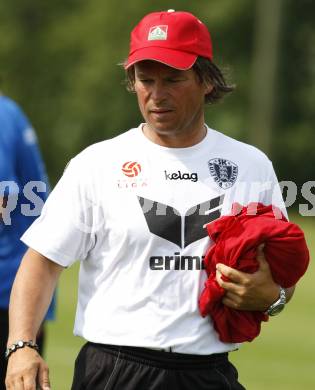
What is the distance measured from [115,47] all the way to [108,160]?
3512 centimetres

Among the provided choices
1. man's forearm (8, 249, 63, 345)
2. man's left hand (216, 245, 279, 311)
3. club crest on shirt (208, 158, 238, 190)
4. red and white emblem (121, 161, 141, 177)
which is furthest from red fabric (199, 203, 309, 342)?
man's forearm (8, 249, 63, 345)

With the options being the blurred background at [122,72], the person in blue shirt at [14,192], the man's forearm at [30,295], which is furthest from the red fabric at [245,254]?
→ the blurred background at [122,72]

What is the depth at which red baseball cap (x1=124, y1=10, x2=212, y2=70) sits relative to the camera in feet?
15.6

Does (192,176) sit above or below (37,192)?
above

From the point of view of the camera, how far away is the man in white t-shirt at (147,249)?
4.66 metres

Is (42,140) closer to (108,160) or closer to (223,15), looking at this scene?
Answer: (223,15)

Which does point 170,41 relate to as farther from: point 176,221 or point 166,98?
point 176,221

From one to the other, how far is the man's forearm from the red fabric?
2.00ft

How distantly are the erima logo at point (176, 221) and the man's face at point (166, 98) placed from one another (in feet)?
1.02

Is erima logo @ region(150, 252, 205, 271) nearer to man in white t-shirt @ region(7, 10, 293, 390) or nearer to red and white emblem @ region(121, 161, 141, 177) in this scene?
man in white t-shirt @ region(7, 10, 293, 390)

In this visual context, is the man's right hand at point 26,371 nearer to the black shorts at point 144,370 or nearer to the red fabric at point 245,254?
the black shorts at point 144,370

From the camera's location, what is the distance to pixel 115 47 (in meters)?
39.6

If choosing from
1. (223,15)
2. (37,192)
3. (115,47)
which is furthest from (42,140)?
(37,192)

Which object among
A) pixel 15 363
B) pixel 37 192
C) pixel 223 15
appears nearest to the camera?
pixel 15 363
